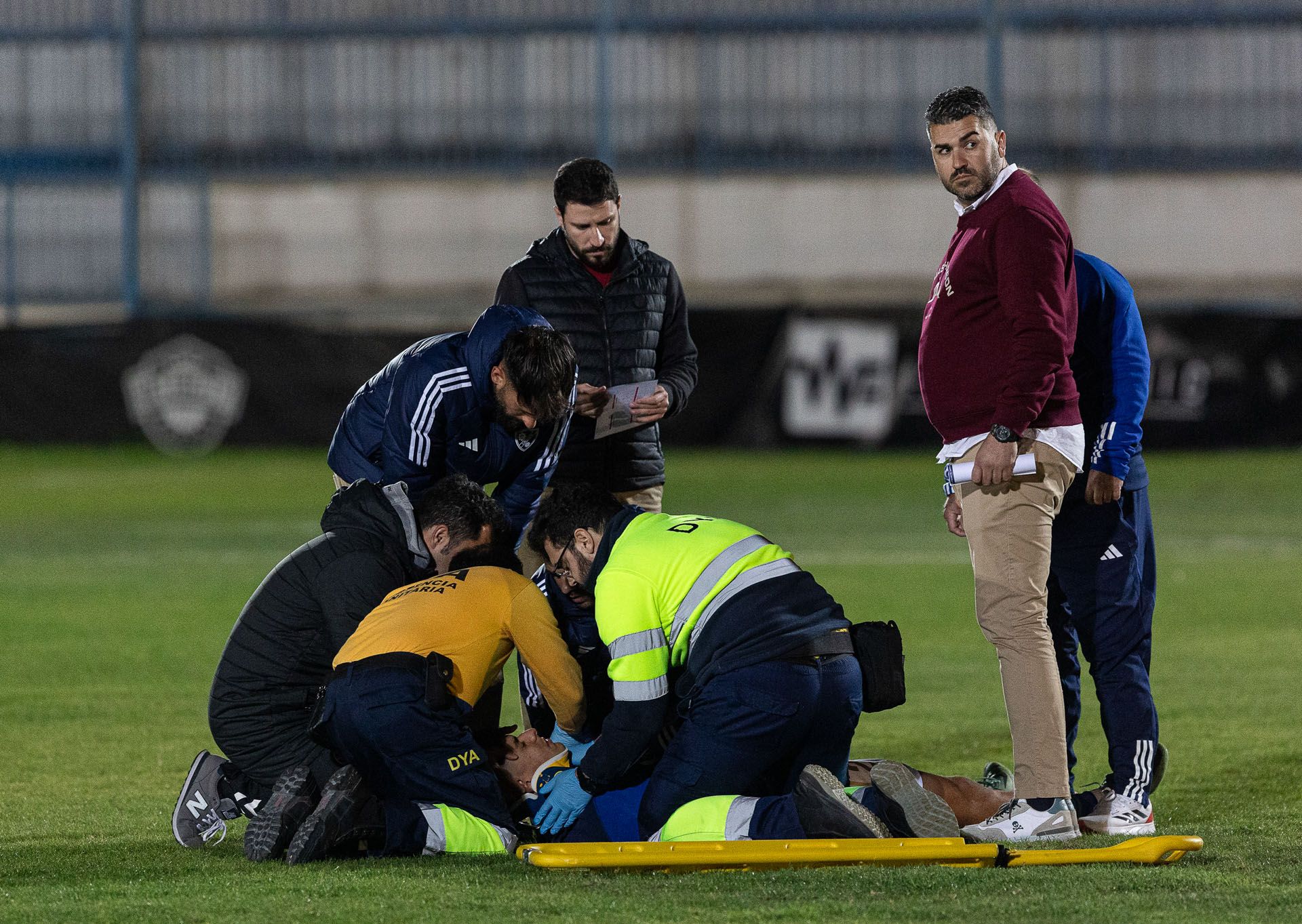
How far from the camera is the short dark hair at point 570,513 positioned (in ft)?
15.2

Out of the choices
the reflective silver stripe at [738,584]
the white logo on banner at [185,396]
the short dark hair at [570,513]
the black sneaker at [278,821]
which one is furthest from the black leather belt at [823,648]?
the white logo on banner at [185,396]

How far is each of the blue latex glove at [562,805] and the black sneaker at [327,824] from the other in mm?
520

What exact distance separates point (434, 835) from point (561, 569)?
0.81m

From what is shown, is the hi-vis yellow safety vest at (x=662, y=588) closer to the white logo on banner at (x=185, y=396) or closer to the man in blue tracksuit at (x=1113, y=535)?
the man in blue tracksuit at (x=1113, y=535)

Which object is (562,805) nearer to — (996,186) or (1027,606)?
(1027,606)

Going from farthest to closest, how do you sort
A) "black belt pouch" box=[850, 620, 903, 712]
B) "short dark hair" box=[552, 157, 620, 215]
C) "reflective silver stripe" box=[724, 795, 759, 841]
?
"short dark hair" box=[552, 157, 620, 215], "black belt pouch" box=[850, 620, 903, 712], "reflective silver stripe" box=[724, 795, 759, 841]

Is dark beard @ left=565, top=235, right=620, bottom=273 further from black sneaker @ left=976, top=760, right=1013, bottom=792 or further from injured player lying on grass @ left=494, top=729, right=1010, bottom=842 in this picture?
black sneaker @ left=976, top=760, right=1013, bottom=792

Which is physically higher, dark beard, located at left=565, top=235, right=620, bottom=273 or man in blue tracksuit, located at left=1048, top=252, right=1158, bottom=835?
dark beard, located at left=565, top=235, right=620, bottom=273

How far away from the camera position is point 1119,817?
4668mm

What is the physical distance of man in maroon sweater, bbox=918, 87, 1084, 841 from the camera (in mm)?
4441

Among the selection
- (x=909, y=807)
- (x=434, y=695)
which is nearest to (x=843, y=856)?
(x=909, y=807)

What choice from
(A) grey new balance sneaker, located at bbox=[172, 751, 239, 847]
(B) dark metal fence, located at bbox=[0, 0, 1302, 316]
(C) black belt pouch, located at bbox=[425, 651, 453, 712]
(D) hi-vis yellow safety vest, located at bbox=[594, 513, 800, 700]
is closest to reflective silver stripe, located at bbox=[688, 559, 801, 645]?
(D) hi-vis yellow safety vest, located at bbox=[594, 513, 800, 700]

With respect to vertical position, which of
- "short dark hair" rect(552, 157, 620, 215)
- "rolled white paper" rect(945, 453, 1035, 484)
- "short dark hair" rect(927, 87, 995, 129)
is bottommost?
"rolled white paper" rect(945, 453, 1035, 484)

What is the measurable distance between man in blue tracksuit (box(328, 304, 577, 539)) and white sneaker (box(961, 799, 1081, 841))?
173 centimetres
